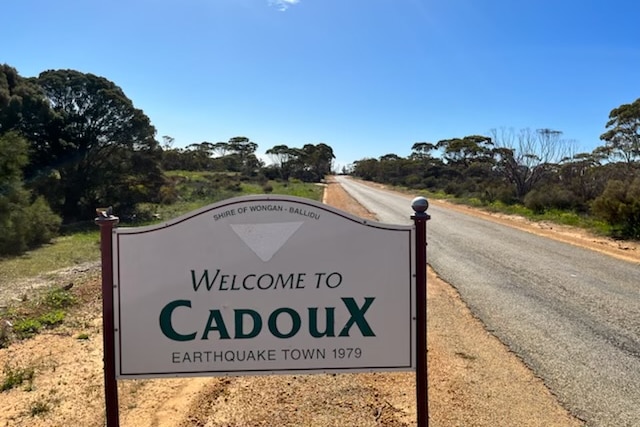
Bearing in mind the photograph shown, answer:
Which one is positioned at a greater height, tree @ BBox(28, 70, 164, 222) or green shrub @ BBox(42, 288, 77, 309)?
tree @ BBox(28, 70, 164, 222)

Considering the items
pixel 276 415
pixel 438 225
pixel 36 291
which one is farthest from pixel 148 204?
pixel 276 415

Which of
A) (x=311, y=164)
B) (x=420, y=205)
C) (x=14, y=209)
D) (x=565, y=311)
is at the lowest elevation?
(x=565, y=311)

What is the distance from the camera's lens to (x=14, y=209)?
13.7 meters

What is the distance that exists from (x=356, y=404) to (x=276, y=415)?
61 cm

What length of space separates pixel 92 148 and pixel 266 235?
2429 cm

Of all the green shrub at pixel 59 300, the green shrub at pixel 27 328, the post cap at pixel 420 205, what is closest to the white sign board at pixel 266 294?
the post cap at pixel 420 205

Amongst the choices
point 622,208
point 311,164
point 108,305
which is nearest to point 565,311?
point 108,305

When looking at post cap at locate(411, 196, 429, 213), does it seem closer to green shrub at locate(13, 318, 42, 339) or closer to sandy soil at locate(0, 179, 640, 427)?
sandy soil at locate(0, 179, 640, 427)

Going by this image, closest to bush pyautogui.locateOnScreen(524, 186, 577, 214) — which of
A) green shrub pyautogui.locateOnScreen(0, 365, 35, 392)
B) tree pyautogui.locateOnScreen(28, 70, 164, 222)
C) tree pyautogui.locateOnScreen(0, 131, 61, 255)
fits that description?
tree pyautogui.locateOnScreen(28, 70, 164, 222)

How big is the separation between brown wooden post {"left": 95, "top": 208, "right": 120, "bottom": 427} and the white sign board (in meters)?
0.04

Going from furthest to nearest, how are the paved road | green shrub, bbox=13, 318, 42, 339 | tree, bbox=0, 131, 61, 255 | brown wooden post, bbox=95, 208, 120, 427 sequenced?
1. tree, bbox=0, 131, 61, 255
2. green shrub, bbox=13, 318, 42, 339
3. the paved road
4. brown wooden post, bbox=95, 208, 120, 427

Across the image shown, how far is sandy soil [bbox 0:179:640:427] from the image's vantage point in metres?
3.30

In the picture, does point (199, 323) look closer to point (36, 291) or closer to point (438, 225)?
point (36, 291)

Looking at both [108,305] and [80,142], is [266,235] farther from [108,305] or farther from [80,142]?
[80,142]
